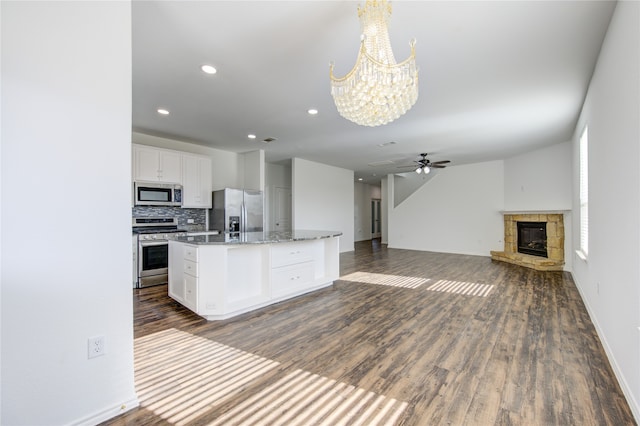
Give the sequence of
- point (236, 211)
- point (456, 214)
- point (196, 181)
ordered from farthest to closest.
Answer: point (456, 214) → point (236, 211) → point (196, 181)

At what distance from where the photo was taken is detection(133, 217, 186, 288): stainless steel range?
4727mm

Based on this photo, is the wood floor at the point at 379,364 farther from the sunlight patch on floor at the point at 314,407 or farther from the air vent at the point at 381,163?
the air vent at the point at 381,163

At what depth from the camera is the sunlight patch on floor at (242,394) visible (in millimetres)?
1677

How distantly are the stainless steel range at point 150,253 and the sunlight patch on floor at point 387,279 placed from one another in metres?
3.21

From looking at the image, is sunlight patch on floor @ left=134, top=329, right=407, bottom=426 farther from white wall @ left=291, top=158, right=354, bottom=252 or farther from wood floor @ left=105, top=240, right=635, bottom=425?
white wall @ left=291, top=158, right=354, bottom=252

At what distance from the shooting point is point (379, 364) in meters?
2.28

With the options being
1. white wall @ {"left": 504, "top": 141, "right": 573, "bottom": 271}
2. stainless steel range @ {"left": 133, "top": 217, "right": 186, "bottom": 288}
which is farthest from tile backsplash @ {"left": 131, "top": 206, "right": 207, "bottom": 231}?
white wall @ {"left": 504, "top": 141, "right": 573, "bottom": 271}

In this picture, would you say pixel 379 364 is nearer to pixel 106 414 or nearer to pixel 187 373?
pixel 187 373

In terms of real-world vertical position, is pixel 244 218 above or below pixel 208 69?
below

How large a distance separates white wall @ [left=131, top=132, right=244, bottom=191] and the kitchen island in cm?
264

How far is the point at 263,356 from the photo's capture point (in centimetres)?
240

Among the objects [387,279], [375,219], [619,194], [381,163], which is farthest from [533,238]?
[375,219]

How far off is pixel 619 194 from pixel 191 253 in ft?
13.1

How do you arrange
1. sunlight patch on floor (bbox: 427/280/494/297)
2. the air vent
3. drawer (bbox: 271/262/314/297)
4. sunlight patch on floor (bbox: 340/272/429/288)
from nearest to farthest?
drawer (bbox: 271/262/314/297)
sunlight patch on floor (bbox: 427/280/494/297)
sunlight patch on floor (bbox: 340/272/429/288)
the air vent
